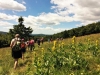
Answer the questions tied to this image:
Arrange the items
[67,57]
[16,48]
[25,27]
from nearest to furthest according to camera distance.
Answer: [67,57], [16,48], [25,27]

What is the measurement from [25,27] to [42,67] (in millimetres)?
89941

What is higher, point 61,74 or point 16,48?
point 16,48

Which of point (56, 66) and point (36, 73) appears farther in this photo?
point (56, 66)

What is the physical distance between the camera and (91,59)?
10.7 meters

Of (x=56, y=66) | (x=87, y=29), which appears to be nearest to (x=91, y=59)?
(x=56, y=66)

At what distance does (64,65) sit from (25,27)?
3550 inches

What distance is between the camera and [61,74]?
8.65 metres

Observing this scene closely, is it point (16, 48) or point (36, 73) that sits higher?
point (16, 48)

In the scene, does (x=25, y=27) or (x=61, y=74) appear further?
(x=25, y=27)

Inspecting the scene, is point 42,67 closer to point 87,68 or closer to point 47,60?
point 47,60

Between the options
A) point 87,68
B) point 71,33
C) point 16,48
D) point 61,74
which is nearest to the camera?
point 61,74

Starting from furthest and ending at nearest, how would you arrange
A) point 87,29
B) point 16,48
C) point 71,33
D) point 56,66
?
point 71,33 → point 87,29 → point 16,48 → point 56,66

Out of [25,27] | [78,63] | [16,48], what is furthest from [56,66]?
[25,27]

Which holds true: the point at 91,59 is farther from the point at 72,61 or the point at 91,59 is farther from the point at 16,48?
the point at 16,48
